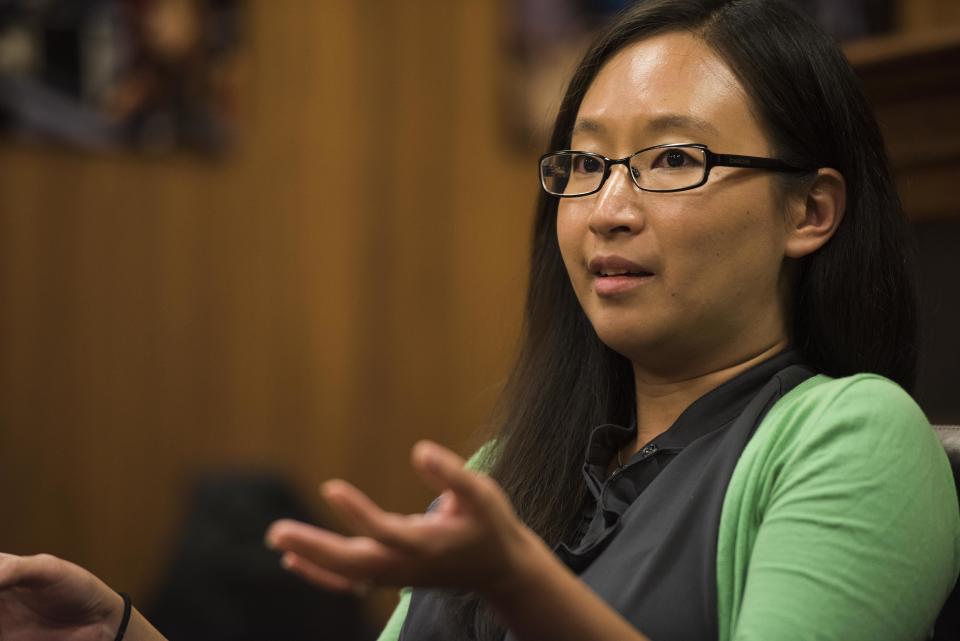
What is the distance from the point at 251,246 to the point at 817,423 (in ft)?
11.7

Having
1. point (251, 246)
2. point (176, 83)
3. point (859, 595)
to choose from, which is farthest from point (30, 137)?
point (859, 595)

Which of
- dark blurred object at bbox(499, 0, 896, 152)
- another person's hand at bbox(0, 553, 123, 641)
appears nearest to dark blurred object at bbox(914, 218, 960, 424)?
another person's hand at bbox(0, 553, 123, 641)

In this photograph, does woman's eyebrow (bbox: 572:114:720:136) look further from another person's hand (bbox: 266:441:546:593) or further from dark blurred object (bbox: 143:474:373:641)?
dark blurred object (bbox: 143:474:373:641)

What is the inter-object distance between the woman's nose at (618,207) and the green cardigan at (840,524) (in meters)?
0.25

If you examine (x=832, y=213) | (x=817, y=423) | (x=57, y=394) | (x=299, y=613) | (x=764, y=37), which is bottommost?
(x=299, y=613)

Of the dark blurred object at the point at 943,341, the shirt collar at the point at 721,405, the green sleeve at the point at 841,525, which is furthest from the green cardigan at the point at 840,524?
the dark blurred object at the point at 943,341

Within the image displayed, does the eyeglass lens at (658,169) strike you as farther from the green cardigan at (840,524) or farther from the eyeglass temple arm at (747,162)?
the green cardigan at (840,524)

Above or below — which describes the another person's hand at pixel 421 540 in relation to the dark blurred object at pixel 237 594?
above

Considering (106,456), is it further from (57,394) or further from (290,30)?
(290,30)

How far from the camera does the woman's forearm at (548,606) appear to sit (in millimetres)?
936

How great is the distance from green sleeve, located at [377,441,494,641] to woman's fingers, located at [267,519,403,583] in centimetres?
58

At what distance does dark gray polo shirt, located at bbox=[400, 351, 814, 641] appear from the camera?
3.67 feet

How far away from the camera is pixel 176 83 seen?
4.33 metres

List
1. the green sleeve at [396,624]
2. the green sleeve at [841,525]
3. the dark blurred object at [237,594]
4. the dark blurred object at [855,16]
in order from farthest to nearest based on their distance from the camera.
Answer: the dark blurred object at [855,16] → the dark blurred object at [237,594] → the green sleeve at [396,624] → the green sleeve at [841,525]
